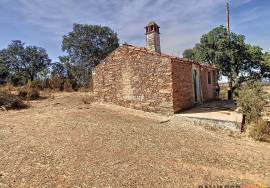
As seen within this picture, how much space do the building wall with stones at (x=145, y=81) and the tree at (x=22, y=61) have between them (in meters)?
24.9

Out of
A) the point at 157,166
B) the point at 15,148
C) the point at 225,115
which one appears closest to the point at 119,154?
the point at 157,166

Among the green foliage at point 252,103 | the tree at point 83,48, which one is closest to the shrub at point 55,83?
the tree at point 83,48

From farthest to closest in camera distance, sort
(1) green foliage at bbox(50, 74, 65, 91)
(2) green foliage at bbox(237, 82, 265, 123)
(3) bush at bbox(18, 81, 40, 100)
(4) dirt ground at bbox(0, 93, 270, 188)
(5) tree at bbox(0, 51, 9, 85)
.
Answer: (5) tree at bbox(0, 51, 9, 85), (1) green foliage at bbox(50, 74, 65, 91), (3) bush at bbox(18, 81, 40, 100), (2) green foliage at bbox(237, 82, 265, 123), (4) dirt ground at bbox(0, 93, 270, 188)

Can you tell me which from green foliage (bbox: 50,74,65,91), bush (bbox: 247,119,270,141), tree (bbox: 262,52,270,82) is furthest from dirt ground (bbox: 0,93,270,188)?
green foliage (bbox: 50,74,65,91)

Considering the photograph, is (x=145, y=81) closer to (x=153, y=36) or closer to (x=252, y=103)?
(x=153, y=36)

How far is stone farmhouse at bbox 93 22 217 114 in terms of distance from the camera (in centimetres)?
1182

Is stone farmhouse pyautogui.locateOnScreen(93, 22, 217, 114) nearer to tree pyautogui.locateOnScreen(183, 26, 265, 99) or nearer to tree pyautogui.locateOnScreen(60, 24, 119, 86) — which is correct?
tree pyautogui.locateOnScreen(183, 26, 265, 99)

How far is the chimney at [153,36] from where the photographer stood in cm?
1505

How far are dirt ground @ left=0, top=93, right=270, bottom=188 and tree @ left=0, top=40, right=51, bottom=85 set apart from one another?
29.2 meters

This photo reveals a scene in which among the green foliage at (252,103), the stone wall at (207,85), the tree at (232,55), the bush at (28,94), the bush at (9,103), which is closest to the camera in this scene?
the green foliage at (252,103)

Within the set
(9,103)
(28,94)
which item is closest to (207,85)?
(9,103)

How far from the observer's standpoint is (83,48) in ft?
108

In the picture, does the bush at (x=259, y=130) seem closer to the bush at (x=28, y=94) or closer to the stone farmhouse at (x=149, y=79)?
the stone farmhouse at (x=149, y=79)

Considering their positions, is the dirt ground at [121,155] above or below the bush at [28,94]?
Result: below
